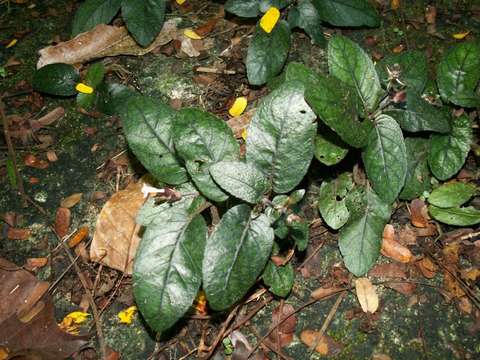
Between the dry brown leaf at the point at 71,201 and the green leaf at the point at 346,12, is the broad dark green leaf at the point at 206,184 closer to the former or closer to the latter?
the dry brown leaf at the point at 71,201

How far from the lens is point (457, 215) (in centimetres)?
236

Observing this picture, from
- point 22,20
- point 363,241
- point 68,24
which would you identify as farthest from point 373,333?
point 22,20

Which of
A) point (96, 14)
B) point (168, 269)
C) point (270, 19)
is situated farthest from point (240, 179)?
point (96, 14)

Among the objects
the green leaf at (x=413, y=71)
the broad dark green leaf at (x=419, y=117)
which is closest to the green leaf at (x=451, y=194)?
the broad dark green leaf at (x=419, y=117)

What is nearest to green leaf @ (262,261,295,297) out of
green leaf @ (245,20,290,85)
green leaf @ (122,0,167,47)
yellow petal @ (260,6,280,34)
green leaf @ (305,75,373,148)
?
green leaf @ (305,75,373,148)

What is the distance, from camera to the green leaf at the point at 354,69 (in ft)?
7.23

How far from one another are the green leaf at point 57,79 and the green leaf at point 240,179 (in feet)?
4.94

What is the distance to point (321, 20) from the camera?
2932 millimetres

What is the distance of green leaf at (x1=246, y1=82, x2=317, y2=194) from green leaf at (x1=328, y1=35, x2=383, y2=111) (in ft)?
1.12

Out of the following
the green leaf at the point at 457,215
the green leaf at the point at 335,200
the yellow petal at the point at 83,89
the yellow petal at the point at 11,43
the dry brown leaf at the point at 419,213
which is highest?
the yellow petal at the point at 11,43

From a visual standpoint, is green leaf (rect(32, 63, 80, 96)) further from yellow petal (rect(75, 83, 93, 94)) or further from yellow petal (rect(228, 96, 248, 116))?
yellow petal (rect(228, 96, 248, 116))

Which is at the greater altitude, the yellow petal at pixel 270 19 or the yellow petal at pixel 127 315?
the yellow petal at pixel 270 19

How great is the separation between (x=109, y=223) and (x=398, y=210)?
1.55 metres

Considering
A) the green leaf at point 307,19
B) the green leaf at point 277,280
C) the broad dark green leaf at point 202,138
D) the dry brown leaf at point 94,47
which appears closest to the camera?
the broad dark green leaf at point 202,138
